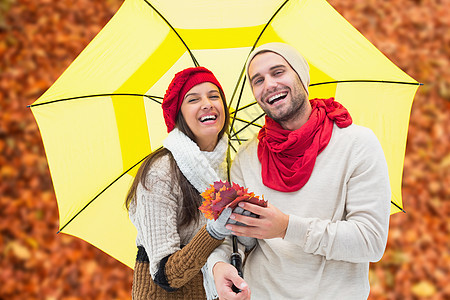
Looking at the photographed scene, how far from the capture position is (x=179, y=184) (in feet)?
4.09

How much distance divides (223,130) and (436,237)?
1.94 metres

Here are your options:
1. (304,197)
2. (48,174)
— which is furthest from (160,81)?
(48,174)

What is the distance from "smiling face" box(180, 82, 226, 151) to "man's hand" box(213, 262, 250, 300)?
0.36 meters

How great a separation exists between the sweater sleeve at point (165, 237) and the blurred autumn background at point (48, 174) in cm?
146

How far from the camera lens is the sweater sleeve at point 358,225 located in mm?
982

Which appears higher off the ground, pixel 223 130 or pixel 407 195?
pixel 407 195

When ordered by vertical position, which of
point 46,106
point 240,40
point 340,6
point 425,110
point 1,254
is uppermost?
point 340,6

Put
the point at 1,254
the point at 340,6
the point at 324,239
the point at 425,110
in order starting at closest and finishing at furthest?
1. the point at 324,239
2. the point at 1,254
3. the point at 425,110
4. the point at 340,6

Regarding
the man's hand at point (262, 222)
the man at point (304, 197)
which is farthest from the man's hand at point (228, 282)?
the man's hand at point (262, 222)

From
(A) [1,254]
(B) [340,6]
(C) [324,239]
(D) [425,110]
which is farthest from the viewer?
(B) [340,6]

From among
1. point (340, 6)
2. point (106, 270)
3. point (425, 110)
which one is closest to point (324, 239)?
point (106, 270)

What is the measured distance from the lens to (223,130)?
1.33 m

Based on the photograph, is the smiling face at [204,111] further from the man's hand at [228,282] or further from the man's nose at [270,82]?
the man's hand at [228,282]

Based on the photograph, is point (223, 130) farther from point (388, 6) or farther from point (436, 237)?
point (388, 6)
